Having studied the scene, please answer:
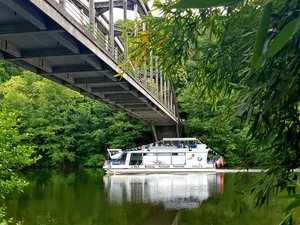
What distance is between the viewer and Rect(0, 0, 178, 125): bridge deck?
6.06 m

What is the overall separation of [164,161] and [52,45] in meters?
20.5

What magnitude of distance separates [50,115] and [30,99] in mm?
2653

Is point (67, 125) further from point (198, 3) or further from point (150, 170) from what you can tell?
point (198, 3)

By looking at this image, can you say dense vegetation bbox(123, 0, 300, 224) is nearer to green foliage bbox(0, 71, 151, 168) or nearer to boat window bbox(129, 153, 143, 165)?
boat window bbox(129, 153, 143, 165)

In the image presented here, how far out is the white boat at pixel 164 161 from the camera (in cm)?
2670

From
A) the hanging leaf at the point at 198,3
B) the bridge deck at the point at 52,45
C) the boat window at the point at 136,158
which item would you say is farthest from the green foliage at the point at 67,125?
the hanging leaf at the point at 198,3

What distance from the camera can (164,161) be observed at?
1101 inches

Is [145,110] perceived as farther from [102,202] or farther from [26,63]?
[26,63]

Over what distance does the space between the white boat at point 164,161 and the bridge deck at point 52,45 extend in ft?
46.3

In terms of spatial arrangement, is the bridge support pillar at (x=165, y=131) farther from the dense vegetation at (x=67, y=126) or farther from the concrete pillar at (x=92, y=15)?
the concrete pillar at (x=92, y=15)

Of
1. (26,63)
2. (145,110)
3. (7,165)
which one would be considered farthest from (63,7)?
(145,110)

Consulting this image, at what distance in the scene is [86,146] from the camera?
33.8 m

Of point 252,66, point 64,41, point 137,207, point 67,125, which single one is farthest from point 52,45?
point 67,125

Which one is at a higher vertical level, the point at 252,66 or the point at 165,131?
the point at 165,131
